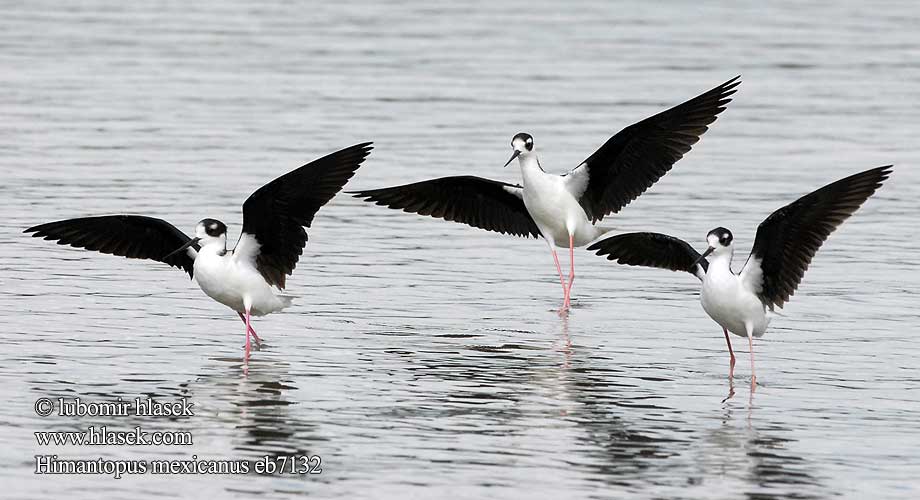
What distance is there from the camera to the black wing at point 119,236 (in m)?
14.5

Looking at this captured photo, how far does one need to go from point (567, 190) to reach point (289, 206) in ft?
14.3

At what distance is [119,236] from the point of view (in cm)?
1469

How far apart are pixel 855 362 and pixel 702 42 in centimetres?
2488

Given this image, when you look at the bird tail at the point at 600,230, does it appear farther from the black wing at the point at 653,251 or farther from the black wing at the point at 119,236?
the black wing at the point at 119,236

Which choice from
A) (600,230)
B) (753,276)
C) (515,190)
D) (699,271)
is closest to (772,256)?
(753,276)

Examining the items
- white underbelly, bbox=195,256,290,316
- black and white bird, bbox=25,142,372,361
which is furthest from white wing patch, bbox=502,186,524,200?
white underbelly, bbox=195,256,290,316

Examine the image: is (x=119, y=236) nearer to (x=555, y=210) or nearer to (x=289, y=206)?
(x=289, y=206)

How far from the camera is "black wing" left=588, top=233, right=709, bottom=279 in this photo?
1421 cm

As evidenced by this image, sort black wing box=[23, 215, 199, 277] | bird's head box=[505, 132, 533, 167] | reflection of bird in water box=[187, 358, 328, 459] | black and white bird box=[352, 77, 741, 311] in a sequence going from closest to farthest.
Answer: reflection of bird in water box=[187, 358, 328, 459] < black wing box=[23, 215, 199, 277] < black and white bird box=[352, 77, 741, 311] < bird's head box=[505, 132, 533, 167]

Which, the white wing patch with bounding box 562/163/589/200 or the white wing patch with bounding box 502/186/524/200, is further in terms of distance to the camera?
the white wing patch with bounding box 502/186/524/200

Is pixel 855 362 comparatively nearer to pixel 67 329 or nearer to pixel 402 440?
pixel 402 440

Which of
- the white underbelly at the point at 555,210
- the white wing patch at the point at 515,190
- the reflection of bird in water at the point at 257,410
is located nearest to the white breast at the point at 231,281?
the reflection of bird in water at the point at 257,410

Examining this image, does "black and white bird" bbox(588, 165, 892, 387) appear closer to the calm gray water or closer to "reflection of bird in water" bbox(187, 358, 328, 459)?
the calm gray water

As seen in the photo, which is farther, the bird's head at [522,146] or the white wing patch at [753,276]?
the bird's head at [522,146]
